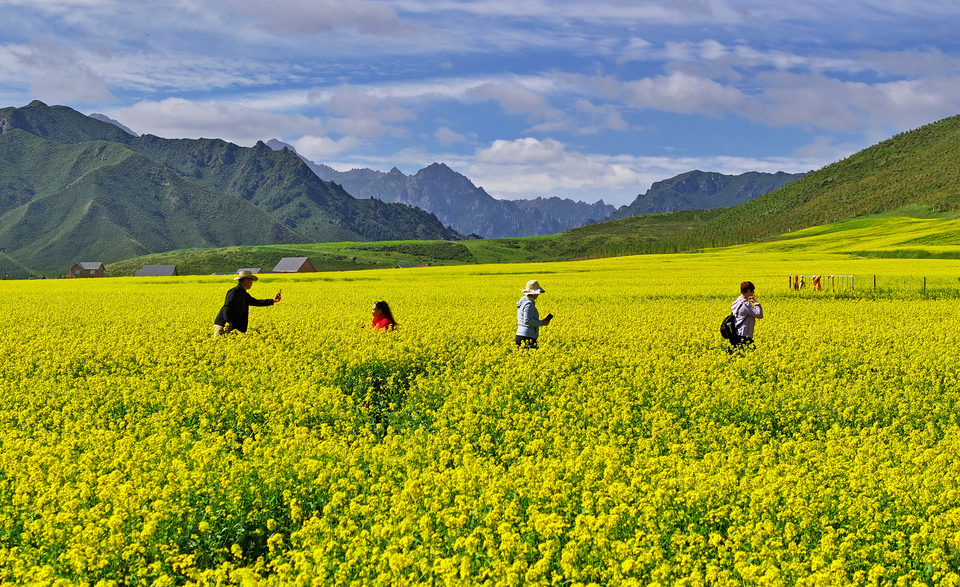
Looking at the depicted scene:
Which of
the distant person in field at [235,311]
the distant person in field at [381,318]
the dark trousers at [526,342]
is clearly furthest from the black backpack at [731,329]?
the distant person in field at [235,311]

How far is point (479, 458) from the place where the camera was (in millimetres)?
7902

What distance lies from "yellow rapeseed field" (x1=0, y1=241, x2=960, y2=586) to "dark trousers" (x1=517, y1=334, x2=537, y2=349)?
0.41 meters

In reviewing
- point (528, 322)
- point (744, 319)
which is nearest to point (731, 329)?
point (744, 319)

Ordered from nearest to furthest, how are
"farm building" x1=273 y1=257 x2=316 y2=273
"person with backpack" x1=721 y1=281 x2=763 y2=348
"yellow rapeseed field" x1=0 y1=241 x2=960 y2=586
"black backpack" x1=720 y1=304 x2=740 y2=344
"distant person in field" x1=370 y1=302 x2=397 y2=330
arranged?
"yellow rapeseed field" x1=0 y1=241 x2=960 y2=586 → "person with backpack" x1=721 y1=281 x2=763 y2=348 → "black backpack" x1=720 y1=304 x2=740 y2=344 → "distant person in field" x1=370 y1=302 x2=397 y2=330 → "farm building" x1=273 y1=257 x2=316 y2=273

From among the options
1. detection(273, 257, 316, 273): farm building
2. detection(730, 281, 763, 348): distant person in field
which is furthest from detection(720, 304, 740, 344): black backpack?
detection(273, 257, 316, 273): farm building

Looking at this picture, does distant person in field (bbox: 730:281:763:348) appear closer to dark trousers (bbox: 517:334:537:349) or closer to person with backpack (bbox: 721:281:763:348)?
person with backpack (bbox: 721:281:763:348)

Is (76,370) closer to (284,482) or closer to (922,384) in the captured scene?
(284,482)

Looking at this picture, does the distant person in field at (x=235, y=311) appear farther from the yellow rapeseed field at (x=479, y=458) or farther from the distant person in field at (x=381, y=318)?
the distant person in field at (x=381, y=318)

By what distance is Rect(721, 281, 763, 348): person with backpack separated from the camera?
1554 cm

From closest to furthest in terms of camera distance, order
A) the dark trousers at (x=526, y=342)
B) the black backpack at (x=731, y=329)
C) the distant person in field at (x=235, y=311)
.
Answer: the dark trousers at (x=526, y=342) → the black backpack at (x=731, y=329) → the distant person in field at (x=235, y=311)

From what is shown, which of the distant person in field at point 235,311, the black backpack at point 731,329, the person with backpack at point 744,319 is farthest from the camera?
the distant person in field at point 235,311

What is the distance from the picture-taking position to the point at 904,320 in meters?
22.4

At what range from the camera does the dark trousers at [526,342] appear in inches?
608

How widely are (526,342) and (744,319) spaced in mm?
5188
